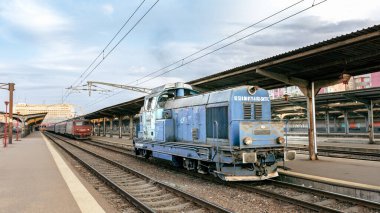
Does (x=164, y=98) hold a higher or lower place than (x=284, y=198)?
higher

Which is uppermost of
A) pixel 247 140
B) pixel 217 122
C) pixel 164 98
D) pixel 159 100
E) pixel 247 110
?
pixel 164 98

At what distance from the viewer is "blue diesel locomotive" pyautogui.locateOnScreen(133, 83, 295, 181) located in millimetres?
9375

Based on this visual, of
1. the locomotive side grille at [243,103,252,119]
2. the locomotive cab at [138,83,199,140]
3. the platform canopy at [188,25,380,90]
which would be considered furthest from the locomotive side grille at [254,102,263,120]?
the locomotive cab at [138,83,199,140]

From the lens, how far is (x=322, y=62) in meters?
12.5

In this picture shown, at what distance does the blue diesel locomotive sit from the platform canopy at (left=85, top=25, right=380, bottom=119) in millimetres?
2686

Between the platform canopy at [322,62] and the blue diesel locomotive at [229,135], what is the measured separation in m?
2.69

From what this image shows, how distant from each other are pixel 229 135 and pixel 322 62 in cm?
554

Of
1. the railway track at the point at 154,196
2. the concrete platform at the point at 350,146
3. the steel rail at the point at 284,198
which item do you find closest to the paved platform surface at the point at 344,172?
the steel rail at the point at 284,198

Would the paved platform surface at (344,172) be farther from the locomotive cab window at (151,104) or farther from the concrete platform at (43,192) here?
the concrete platform at (43,192)

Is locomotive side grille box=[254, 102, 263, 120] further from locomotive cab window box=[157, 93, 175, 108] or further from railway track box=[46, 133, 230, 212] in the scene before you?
locomotive cab window box=[157, 93, 175, 108]

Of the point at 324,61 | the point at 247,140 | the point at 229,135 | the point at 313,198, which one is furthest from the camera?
the point at 324,61

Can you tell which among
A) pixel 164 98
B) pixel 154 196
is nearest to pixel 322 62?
pixel 164 98

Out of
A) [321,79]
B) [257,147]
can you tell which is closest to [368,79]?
[321,79]

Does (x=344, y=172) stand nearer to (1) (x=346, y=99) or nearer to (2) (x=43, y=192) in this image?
(2) (x=43, y=192)
